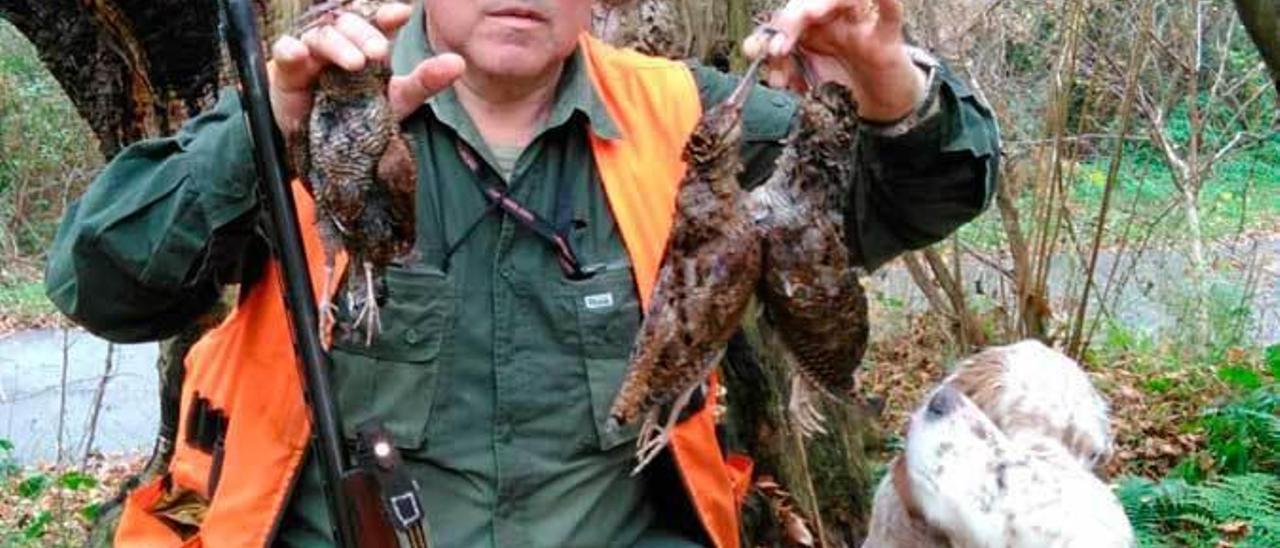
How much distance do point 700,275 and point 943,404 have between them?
0.41 metres

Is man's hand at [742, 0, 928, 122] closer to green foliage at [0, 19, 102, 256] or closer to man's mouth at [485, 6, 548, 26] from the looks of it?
man's mouth at [485, 6, 548, 26]

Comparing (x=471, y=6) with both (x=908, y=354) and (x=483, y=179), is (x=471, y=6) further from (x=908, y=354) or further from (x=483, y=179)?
(x=908, y=354)

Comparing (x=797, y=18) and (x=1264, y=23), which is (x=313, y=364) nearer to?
(x=797, y=18)

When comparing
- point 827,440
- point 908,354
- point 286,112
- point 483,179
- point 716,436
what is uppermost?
point 286,112

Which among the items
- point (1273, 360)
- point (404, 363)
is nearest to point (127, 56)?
point (404, 363)

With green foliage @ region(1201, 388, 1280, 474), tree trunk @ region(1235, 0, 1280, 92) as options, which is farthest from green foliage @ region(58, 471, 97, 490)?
tree trunk @ region(1235, 0, 1280, 92)

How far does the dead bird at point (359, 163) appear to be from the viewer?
2234 millimetres

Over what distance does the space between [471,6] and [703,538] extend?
3.46ft

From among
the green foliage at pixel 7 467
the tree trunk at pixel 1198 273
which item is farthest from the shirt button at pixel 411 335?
the tree trunk at pixel 1198 273

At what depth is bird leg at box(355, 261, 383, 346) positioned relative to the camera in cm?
239

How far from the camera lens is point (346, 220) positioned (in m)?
2.26

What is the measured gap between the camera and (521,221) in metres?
2.82

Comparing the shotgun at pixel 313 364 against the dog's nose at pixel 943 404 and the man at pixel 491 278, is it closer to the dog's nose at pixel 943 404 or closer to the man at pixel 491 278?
the man at pixel 491 278

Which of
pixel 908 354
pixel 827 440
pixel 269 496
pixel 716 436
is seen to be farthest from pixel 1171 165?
pixel 269 496
